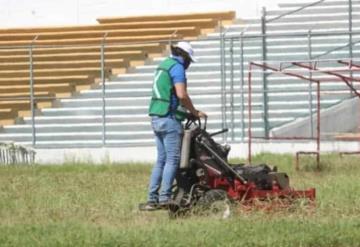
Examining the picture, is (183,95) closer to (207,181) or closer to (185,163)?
(185,163)

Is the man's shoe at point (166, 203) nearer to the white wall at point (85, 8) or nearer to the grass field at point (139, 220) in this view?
the grass field at point (139, 220)

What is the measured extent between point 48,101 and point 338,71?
27.4ft

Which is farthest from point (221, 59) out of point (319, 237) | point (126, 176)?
point (319, 237)

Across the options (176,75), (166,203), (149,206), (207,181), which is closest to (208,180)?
(207,181)

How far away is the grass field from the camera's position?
32.9ft

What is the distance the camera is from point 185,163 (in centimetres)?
1241

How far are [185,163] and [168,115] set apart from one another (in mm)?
577

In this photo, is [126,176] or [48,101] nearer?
[126,176]

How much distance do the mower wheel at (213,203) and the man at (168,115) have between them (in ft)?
1.16

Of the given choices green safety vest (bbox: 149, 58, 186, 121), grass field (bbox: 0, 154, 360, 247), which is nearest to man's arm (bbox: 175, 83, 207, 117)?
green safety vest (bbox: 149, 58, 186, 121)

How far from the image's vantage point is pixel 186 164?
12414mm

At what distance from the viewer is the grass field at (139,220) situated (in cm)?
1002

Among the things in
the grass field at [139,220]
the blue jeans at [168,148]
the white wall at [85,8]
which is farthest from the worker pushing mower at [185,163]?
the white wall at [85,8]

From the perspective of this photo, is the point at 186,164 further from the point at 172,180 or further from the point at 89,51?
the point at 89,51
